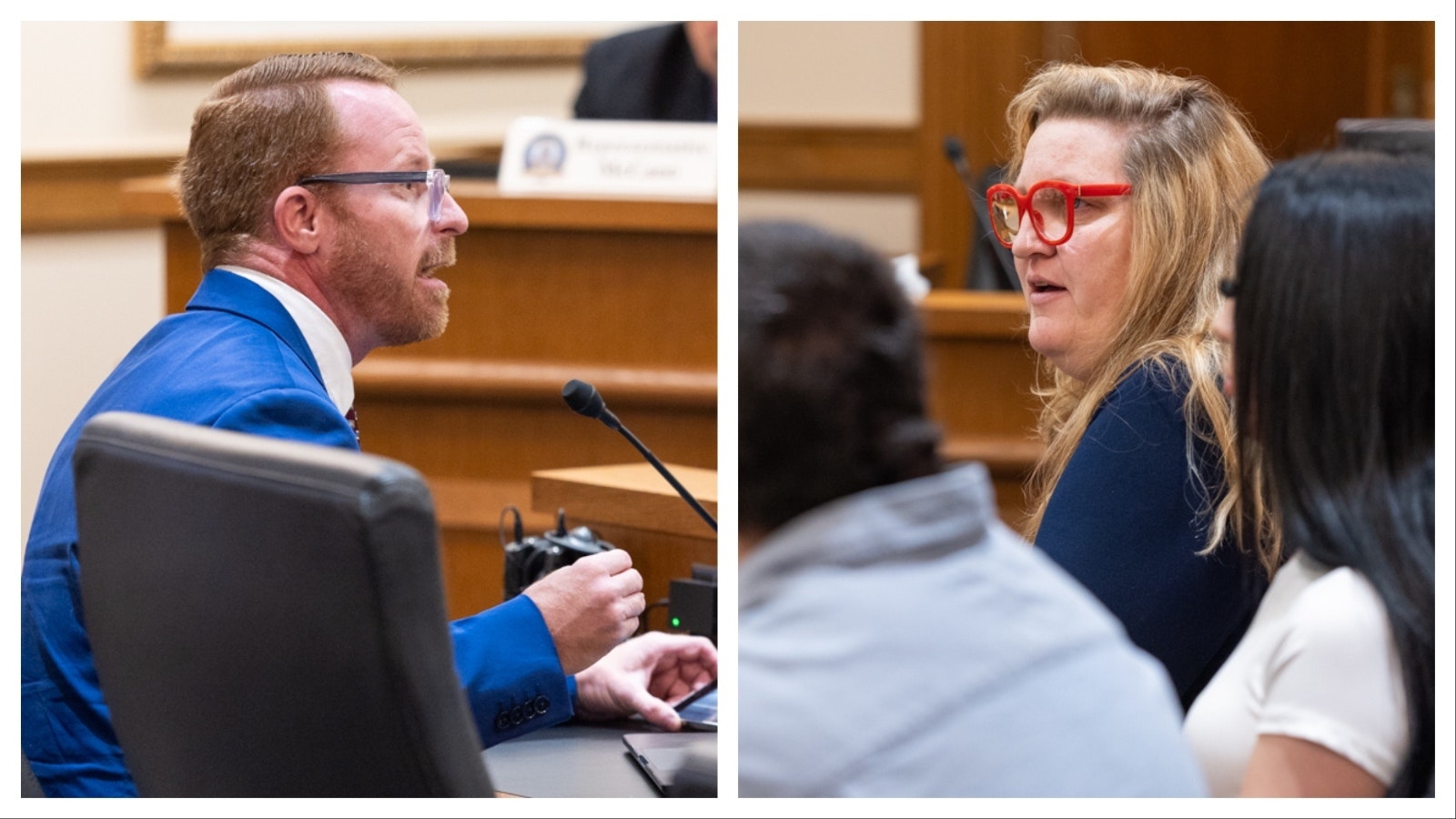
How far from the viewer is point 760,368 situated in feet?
3.10

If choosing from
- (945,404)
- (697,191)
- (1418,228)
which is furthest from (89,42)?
(1418,228)

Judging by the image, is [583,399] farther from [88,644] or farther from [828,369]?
[828,369]

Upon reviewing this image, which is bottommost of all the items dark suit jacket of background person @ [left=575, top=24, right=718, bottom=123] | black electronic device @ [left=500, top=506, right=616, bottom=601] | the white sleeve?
black electronic device @ [left=500, top=506, right=616, bottom=601]

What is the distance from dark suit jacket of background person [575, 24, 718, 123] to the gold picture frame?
74cm

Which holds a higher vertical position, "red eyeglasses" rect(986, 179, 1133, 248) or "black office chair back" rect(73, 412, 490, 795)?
"red eyeglasses" rect(986, 179, 1133, 248)

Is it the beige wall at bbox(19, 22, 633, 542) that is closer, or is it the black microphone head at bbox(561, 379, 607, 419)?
the black microphone head at bbox(561, 379, 607, 419)

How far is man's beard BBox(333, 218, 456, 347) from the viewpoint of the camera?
182cm

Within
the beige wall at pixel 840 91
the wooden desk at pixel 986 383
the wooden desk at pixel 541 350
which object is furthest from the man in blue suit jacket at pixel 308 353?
the beige wall at pixel 840 91

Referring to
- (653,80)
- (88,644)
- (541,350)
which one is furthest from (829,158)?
(88,644)

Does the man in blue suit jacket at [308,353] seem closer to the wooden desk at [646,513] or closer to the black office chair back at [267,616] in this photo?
the wooden desk at [646,513]

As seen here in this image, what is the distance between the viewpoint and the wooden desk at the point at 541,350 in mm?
2904

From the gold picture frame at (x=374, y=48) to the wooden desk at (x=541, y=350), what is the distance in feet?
3.45

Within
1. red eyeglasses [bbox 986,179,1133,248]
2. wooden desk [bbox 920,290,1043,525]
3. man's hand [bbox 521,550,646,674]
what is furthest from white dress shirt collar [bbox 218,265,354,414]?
wooden desk [bbox 920,290,1043,525]

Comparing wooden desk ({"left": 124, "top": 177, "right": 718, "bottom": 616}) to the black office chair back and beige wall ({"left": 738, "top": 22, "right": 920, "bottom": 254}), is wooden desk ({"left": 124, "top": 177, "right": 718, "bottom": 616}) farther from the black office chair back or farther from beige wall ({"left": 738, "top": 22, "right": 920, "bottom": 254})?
beige wall ({"left": 738, "top": 22, "right": 920, "bottom": 254})
